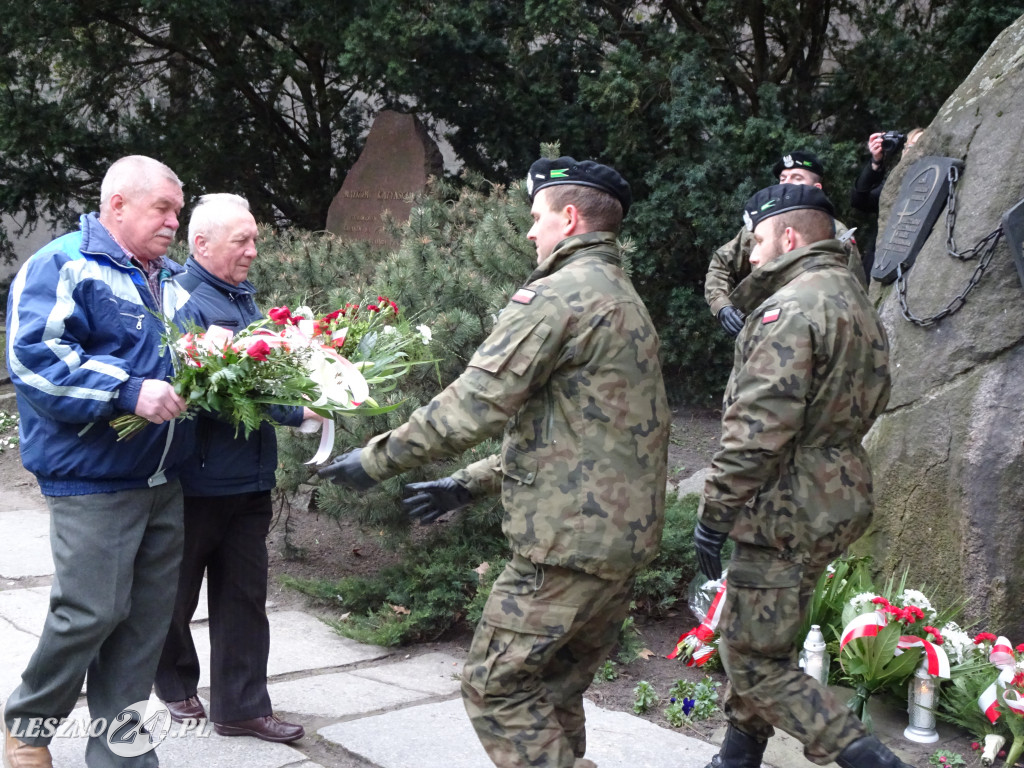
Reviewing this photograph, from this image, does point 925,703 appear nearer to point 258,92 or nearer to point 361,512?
point 361,512

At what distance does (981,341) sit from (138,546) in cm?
344

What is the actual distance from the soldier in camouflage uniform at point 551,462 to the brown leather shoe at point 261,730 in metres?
1.09

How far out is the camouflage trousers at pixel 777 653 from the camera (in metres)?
3.25

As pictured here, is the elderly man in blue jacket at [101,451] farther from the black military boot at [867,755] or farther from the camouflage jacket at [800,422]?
the black military boot at [867,755]

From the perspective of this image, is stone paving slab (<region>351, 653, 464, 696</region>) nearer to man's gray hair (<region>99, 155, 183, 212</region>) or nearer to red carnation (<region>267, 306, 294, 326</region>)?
red carnation (<region>267, 306, 294, 326</region>)

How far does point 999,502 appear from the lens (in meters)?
4.31

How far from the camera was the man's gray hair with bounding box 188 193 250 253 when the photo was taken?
3707mm

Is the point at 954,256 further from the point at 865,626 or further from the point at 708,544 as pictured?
the point at 708,544

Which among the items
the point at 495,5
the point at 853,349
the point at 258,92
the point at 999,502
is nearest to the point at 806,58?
the point at 495,5

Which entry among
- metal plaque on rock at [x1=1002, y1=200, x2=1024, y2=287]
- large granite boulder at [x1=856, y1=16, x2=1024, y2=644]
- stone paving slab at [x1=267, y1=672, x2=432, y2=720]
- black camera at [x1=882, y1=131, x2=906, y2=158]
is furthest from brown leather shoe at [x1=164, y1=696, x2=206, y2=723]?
black camera at [x1=882, y1=131, x2=906, y2=158]

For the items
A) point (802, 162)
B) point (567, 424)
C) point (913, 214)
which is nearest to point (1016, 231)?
point (913, 214)

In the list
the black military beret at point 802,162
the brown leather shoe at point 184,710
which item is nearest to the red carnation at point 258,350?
the brown leather shoe at point 184,710

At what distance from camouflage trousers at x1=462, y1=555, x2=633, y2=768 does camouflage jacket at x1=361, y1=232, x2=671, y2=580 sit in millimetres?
80

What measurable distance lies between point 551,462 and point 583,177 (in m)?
0.83
